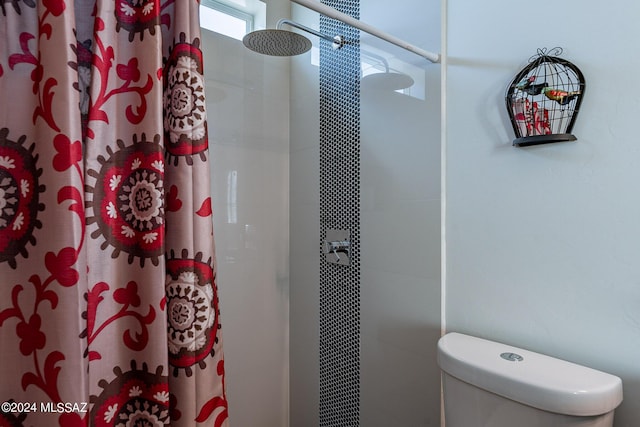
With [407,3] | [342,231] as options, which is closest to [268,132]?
[342,231]

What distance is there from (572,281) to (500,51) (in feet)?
2.19

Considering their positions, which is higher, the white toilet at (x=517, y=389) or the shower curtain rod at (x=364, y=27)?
the shower curtain rod at (x=364, y=27)

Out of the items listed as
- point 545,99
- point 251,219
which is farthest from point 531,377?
point 251,219

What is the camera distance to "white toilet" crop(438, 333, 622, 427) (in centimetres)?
83

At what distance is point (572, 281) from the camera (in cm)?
98

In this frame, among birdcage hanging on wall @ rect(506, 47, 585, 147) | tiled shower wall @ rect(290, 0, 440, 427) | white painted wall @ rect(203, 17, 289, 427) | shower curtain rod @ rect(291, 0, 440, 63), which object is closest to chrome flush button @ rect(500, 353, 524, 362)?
tiled shower wall @ rect(290, 0, 440, 427)

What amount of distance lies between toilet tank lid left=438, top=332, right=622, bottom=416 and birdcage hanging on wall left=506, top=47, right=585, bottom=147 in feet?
1.81

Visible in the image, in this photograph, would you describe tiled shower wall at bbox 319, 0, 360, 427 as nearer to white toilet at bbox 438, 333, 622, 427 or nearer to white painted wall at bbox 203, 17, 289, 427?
white painted wall at bbox 203, 17, 289, 427

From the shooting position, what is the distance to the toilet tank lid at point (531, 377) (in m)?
0.82

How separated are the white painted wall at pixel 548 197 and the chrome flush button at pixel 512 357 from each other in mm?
94

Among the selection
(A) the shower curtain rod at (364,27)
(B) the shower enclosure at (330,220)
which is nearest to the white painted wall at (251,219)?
(B) the shower enclosure at (330,220)

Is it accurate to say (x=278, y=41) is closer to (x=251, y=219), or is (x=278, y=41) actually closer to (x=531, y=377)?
(x=251, y=219)

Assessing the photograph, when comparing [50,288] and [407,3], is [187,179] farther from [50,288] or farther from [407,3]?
[407,3]

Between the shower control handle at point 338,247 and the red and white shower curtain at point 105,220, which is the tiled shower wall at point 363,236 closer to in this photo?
the shower control handle at point 338,247
